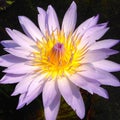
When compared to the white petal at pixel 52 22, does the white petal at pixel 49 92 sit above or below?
below

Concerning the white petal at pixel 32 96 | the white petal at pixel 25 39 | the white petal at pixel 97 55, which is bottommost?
the white petal at pixel 32 96

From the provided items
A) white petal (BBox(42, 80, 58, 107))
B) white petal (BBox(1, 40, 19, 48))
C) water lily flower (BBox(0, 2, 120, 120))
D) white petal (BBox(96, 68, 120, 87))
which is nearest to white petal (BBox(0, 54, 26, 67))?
water lily flower (BBox(0, 2, 120, 120))

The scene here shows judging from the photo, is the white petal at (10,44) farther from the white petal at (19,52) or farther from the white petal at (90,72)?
the white petal at (90,72)

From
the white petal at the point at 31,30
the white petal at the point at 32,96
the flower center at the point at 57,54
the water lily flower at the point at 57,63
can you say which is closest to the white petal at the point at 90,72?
the water lily flower at the point at 57,63

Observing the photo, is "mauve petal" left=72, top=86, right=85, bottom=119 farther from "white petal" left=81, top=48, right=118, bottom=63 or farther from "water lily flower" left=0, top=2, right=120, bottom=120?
"white petal" left=81, top=48, right=118, bottom=63

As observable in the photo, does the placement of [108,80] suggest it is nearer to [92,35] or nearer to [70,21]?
[92,35]

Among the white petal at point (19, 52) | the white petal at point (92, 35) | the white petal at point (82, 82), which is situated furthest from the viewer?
the white petal at point (92, 35)

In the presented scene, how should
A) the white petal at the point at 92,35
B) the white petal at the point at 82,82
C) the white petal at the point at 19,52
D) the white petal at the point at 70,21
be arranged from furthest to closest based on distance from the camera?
the white petal at the point at 70,21, the white petal at the point at 92,35, the white petal at the point at 19,52, the white petal at the point at 82,82

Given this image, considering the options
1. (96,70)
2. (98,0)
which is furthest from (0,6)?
(96,70)

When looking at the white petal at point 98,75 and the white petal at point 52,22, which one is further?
the white petal at point 52,22
